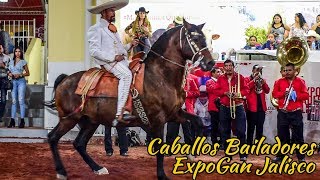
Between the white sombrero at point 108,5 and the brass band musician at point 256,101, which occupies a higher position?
the white sombrero at point 108,5

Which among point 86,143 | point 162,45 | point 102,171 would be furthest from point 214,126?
point 162,45

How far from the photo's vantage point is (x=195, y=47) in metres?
11.1

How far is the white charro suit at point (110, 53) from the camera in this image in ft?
36.2

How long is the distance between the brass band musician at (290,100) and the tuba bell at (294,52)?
4.30ft

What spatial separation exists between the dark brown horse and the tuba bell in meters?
3.80

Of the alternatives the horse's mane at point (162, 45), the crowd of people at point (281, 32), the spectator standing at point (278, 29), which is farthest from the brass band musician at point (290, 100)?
the spectator standing at point (278, 29)

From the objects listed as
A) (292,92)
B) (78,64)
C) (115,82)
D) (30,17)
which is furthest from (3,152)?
(30,17)

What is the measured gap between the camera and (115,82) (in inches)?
447

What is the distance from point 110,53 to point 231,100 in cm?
329

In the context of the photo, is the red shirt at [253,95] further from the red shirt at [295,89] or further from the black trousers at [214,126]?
the red shirt at [295,89]


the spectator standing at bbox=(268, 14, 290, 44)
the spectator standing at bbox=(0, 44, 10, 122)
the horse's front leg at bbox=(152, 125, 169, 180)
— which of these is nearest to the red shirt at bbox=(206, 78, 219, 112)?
the spectator standing at bbox=(268, 14, 290, 44)

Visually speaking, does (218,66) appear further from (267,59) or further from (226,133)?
(226,133)

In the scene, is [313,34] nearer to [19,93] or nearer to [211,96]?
[211,96]

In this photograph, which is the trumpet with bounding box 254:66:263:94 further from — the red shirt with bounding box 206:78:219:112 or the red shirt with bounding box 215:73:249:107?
the red shirt with bounding box 215:73:249:107
